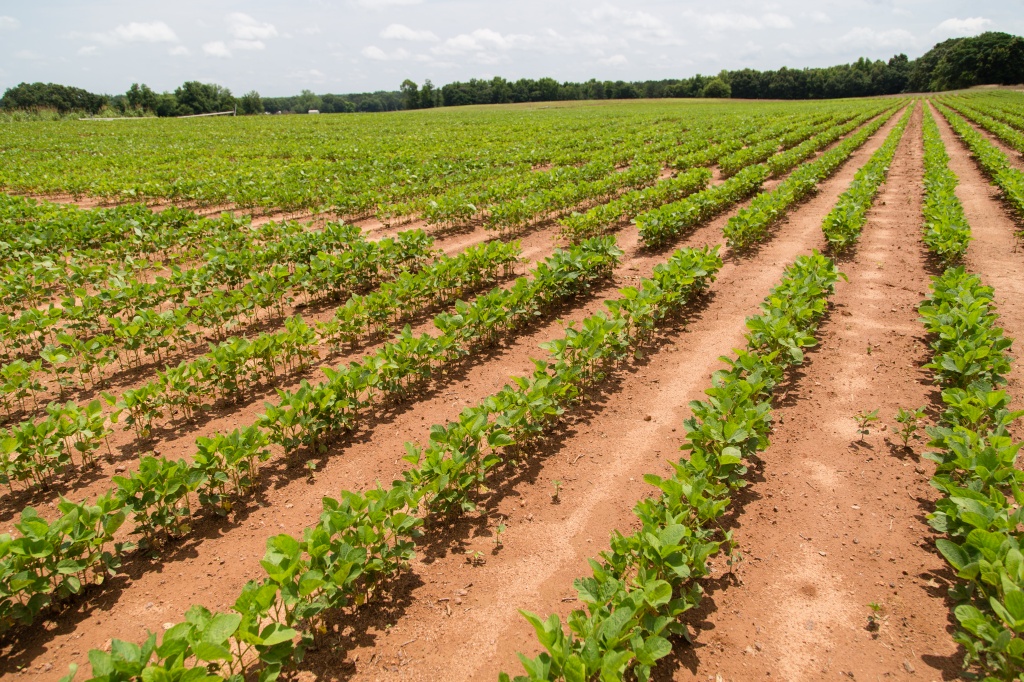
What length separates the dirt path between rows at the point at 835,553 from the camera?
3.36 m


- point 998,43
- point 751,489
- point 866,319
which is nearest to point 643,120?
point 866,319

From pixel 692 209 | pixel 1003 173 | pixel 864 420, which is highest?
pixel 1003 173

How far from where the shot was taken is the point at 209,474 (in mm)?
4434

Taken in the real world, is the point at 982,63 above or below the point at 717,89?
above

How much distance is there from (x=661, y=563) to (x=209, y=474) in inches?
137

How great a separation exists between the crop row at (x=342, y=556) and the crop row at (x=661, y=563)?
3.99 feet

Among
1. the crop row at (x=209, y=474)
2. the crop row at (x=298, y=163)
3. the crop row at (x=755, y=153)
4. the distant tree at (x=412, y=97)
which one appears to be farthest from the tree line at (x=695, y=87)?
the crop row at (x=209, y=474)

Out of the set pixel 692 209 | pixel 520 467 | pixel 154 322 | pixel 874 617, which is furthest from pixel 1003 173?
pixel 154 322

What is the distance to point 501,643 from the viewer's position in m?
3.52

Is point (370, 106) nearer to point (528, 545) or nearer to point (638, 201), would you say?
point (638, 201)

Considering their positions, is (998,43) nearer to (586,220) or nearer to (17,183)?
(586,220)

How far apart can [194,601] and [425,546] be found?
1.60 meters

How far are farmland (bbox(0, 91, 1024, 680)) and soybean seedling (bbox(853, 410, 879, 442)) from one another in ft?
0.15

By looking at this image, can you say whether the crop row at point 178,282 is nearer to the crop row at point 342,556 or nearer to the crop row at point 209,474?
the crop row at point 209,474
